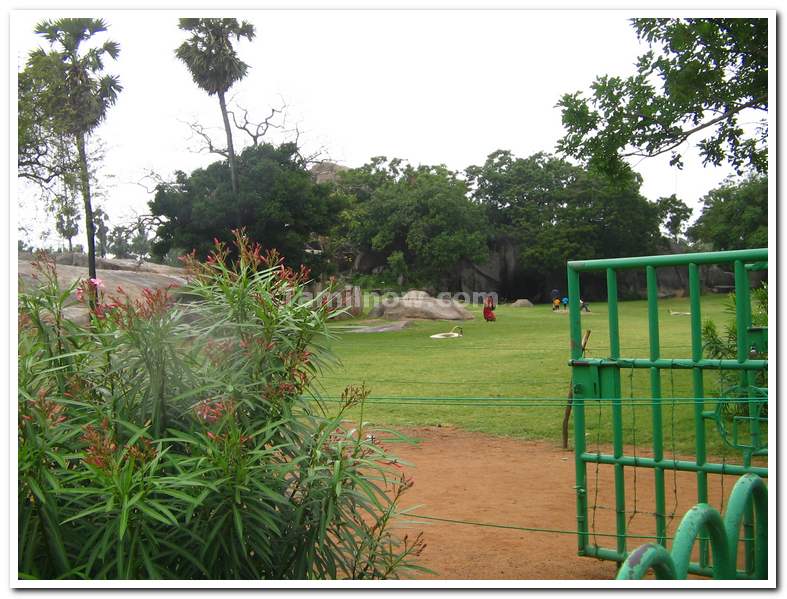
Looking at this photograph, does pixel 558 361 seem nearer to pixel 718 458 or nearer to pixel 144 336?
pixel 718 458

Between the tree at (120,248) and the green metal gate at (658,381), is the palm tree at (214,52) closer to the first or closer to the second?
the tree at (120,248)

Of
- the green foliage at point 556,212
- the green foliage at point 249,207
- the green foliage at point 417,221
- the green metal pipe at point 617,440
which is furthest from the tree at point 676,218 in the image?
the green metal pipe at point 617,440

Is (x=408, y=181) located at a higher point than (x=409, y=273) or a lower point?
higher

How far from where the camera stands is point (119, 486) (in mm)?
2281

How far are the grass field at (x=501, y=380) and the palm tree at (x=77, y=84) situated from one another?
7009mm

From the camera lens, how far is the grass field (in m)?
7.61

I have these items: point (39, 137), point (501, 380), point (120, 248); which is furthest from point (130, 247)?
point (501, 380)

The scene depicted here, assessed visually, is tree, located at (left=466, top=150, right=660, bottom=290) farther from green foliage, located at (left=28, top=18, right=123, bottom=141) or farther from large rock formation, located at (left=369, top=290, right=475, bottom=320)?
green foliage, located at (left=28, top=18, right=123, bottom=141)

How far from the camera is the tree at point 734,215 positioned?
29.1 meters

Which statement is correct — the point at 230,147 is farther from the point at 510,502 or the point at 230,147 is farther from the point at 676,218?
the point at 676,218

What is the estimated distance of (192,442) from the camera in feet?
7.93

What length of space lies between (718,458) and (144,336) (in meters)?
5.46

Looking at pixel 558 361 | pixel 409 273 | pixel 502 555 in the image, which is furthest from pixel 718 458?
pixel 409 273

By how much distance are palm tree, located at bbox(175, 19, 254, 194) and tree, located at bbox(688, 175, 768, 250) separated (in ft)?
58.0
